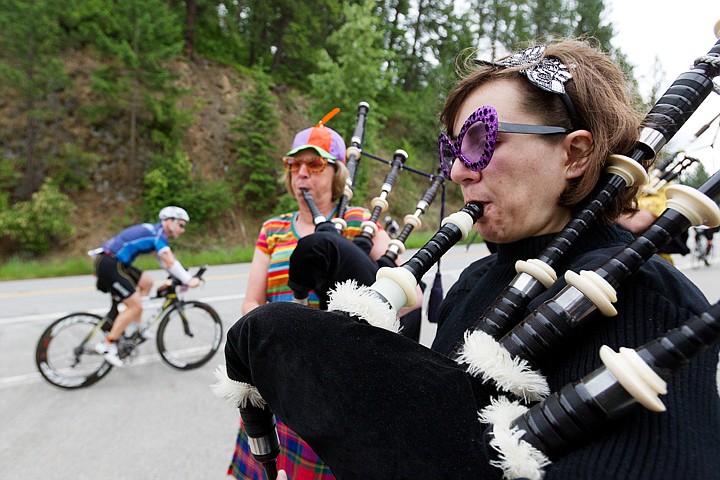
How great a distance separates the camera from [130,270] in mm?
5453

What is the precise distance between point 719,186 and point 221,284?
9803 mm

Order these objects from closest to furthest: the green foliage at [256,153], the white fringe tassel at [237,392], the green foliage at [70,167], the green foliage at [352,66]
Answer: the white fringe tassel at [237,392] → the green foliage at [70,167] → the green foliage at [352,66] → the green foliage at [256,153]

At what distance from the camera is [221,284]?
390 inches

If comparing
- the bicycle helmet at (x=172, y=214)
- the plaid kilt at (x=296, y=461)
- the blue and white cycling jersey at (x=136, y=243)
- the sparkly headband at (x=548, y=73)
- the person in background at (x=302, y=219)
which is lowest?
the blue and white cycling jersey at (x=136, y=243)

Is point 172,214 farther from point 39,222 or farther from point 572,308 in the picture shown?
point 39,222

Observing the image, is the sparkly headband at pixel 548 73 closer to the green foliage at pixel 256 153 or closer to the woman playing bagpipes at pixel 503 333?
the woman playing bagpipes at pixel 503 333

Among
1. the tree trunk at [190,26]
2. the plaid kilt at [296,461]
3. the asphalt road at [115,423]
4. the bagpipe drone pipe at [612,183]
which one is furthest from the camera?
the tree trunk at [190,26]

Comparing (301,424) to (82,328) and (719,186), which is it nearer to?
(719,186)

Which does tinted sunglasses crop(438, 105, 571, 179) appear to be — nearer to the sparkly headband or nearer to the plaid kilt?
the sparkly headband

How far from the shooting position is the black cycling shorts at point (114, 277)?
5164 mm

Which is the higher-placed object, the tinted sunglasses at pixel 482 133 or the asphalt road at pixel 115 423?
the tinted sunglasses at pixel 482 133

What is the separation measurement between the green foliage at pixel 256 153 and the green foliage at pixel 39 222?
6623mm

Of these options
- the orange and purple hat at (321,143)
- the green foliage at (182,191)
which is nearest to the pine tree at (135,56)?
the green foliage at (182,191)

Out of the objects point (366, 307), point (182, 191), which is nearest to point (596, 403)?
point (366, 307)
